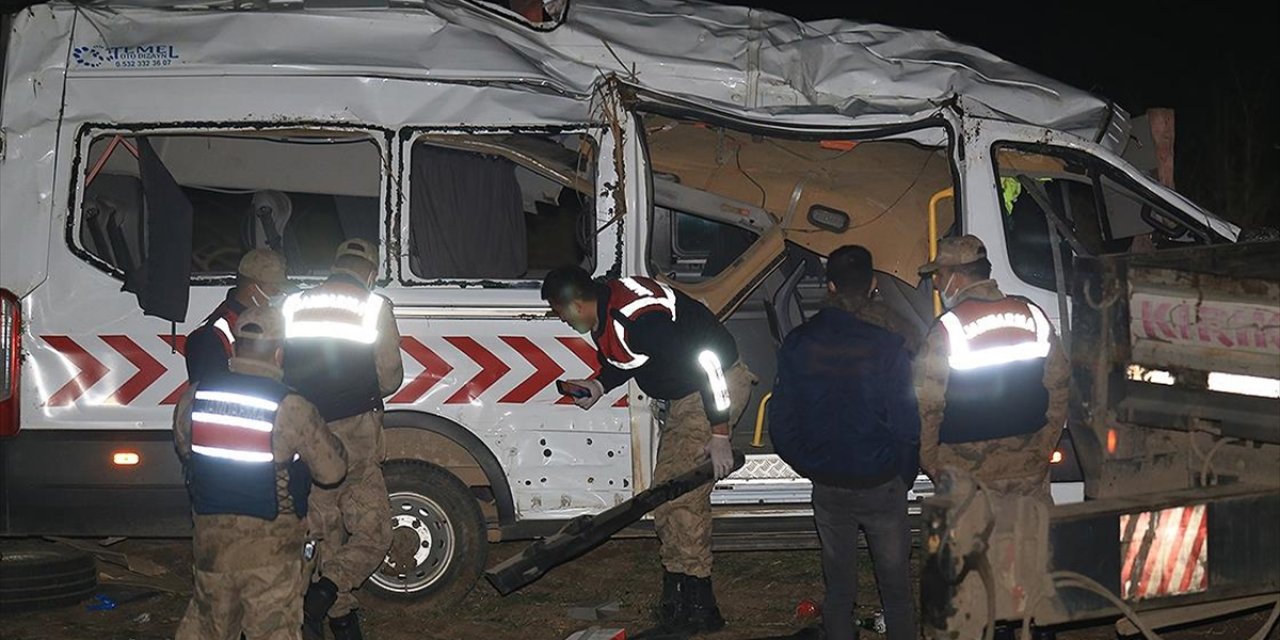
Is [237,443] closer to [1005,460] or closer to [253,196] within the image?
[253,196]

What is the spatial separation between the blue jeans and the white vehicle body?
1197 mm

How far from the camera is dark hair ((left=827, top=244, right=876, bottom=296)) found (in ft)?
18.5

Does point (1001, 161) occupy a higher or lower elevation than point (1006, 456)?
higher

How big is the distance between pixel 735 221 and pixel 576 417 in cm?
148

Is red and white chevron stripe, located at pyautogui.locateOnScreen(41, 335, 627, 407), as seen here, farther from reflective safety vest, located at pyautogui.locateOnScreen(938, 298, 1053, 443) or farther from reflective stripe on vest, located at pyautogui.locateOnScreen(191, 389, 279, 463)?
reflective safety vest, located at pyautogui.locateOnScreen(938, 298, 1053, 443)

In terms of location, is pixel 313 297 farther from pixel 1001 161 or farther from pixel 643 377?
pixel 1001 161

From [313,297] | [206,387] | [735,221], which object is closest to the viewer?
[206,387]

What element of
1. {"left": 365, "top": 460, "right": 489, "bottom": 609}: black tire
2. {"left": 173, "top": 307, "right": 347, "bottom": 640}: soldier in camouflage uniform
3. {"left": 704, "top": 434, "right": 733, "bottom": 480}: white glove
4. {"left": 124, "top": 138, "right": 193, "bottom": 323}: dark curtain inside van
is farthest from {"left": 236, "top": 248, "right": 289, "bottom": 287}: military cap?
{"left": 704, "top": 434, "right": 733, "bottom": 480}: white glove

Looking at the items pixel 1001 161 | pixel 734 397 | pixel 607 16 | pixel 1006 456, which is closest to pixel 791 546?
pixel 734 397

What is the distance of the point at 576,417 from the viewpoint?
684cm

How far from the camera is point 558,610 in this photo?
23.8ft

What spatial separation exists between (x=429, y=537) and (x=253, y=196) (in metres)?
1.87

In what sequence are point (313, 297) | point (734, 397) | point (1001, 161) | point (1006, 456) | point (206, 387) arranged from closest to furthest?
1. point (206, 387)
2. point (1006, 456)
3. point (313, 297)
4. point (734, 397)
5. point (1001, 161)

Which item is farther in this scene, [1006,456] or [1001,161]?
[1001,161]
